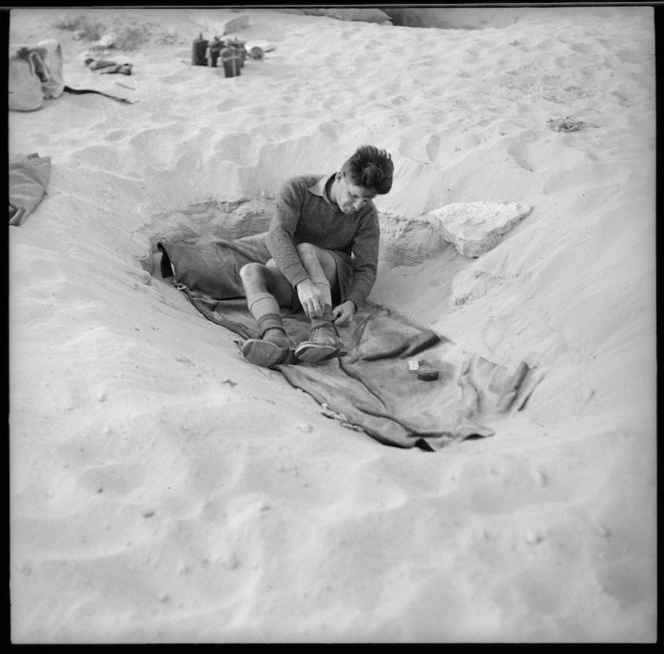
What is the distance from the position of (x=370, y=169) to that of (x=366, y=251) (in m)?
0.59

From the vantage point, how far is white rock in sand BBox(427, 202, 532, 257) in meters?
3.28

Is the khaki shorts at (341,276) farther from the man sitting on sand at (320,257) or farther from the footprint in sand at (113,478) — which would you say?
the footprint in sand at (113,478)

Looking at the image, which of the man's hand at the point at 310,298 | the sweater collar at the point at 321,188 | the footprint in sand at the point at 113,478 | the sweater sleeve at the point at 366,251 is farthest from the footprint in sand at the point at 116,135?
the footprint in sand at the point at 113,478

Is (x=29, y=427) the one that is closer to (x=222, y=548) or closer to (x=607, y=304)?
(x=222, y=548)

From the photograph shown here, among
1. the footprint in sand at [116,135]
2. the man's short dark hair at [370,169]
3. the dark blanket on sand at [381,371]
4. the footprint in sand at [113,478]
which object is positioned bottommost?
the dark blanket on sand at [381,371]

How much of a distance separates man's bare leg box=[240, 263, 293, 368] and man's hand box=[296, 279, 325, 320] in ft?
0.40

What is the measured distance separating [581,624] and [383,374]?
1412 millimetres

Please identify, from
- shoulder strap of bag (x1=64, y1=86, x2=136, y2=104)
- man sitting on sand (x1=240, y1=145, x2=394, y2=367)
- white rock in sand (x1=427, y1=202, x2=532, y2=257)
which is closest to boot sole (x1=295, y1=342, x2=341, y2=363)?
man sitting on sand (x1=240, y1=145, x2=394, y2=367)

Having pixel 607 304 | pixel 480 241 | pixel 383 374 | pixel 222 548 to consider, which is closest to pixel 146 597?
pixel 222 548

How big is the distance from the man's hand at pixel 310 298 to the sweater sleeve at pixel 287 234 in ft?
0.13

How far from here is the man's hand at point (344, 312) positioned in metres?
3.08

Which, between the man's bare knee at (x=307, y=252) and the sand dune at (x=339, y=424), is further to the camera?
the man's bare knee at (x=307, y=252)

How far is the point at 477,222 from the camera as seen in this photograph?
335 cm

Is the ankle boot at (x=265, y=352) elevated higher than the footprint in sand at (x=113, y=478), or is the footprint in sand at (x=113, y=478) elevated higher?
the footprint in sand at (x=113, y=478)
